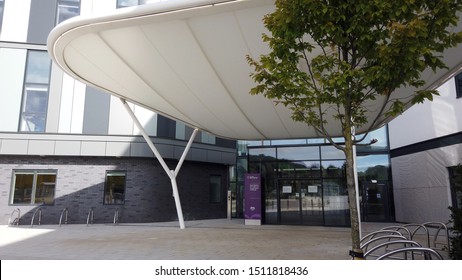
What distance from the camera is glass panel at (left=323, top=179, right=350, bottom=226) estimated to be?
1634 centimetres

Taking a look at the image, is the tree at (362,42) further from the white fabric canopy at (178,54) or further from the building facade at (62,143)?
the building facade at (62,143)

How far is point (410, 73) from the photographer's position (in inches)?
154

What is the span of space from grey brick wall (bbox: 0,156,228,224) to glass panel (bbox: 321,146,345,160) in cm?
808

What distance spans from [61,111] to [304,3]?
16241 millimetres

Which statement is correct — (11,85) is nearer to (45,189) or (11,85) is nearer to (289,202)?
(45,189)

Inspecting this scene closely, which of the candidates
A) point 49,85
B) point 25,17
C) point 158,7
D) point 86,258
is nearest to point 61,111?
point 49,85

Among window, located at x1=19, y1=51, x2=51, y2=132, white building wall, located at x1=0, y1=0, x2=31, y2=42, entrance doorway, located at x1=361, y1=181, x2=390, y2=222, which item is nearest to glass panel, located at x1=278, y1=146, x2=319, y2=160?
entrance doorway, located at x1=361, y1=181, x2=390, y2=222

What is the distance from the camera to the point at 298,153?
57.9 feet

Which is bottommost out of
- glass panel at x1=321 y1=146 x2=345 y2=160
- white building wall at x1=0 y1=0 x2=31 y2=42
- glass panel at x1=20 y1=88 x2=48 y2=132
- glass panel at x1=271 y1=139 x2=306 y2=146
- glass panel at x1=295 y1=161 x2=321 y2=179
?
glass panel at x1=295 y1=161 x2=321 y2=179

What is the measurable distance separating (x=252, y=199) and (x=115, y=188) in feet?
22.6

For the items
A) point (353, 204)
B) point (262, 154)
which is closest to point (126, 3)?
point (262, 154)

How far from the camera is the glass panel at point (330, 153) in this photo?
16953 mm

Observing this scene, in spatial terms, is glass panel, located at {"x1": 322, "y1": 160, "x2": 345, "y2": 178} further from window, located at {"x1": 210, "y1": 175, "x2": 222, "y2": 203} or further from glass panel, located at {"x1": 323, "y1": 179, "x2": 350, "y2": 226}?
window, located at {"x1": 210, "y1": 175, "x2": 222, "y2": 203}

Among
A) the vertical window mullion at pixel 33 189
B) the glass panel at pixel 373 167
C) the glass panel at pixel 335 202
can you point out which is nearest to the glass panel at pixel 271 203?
the glass panel at pixel 335 202
